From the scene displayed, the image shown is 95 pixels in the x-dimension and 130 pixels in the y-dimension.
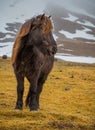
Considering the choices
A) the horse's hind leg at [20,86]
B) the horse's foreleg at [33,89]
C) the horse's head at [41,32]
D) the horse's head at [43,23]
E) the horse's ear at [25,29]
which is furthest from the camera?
the horse's hind leg at [20,86]

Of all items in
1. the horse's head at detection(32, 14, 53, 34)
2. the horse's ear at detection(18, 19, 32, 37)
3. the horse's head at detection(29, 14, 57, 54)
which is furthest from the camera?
the horse's head at detection(32, 14, 53, 34)

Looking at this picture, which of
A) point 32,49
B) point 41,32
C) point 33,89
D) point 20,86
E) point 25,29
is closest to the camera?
point 32,49

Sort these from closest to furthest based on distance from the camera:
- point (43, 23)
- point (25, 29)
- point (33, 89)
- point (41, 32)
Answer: point (25, 29)
point (41, 32)
point (43, 23)
point (33, 89)

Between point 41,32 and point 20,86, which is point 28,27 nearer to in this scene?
point 41,32

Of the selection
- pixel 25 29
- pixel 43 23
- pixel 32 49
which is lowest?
pixel 32 49

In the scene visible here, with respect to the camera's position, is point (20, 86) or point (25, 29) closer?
point (25, 29)

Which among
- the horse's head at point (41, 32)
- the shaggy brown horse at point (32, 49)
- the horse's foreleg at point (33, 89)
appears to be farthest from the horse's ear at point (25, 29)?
the horse's foreleg at point (33, 89)

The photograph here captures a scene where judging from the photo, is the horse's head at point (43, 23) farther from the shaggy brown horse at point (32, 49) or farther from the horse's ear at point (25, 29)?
the horse's ear at point (25, 29)

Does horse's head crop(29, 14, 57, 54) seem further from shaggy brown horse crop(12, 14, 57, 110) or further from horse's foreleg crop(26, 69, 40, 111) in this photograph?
horse's foreleg crop(26, 69, 40, 111)

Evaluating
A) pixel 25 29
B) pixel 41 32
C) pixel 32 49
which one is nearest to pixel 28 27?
pixel 25 29

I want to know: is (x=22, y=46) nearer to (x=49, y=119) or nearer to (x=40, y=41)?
(x=40, y=41)

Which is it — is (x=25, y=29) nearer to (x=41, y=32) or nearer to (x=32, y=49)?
(x=41, y=32)

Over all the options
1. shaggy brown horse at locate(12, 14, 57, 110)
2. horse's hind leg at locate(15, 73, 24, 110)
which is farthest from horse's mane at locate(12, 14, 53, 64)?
horse's hind leg at locate(15, 73, 24, 110)

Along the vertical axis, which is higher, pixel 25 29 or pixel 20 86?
pixel 25 29
